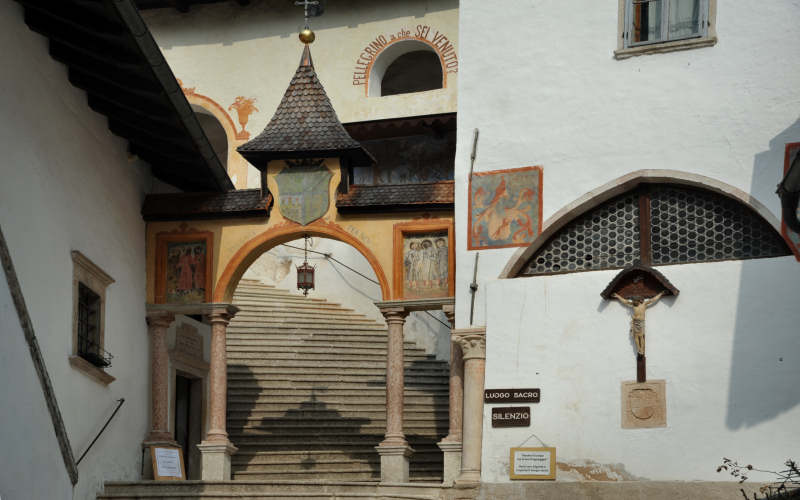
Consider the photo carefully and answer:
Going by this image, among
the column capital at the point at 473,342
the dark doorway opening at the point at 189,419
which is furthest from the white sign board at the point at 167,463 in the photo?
the column capital at the point at 473,342

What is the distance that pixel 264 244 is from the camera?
21.1 metres

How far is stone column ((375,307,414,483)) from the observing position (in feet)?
65.2

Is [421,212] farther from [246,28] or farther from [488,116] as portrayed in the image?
[246,28]

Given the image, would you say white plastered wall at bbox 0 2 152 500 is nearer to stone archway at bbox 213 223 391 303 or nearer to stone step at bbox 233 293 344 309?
stone archway at bbox 213 223 391 303

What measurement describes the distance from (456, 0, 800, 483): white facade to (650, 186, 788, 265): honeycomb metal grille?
30 cm

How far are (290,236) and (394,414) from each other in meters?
2.82

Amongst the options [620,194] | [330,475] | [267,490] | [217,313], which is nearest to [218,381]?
[217,313]

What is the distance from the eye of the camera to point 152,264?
841 inches

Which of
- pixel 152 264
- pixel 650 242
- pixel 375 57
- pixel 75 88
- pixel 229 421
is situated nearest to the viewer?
pixel 650 242

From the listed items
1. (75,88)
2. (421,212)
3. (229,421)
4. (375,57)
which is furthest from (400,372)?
(375,57)

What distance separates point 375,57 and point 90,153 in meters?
10.1

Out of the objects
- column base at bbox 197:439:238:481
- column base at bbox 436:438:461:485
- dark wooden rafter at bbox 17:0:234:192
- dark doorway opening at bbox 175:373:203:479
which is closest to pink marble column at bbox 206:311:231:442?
column base at bbox 197:439:238:481

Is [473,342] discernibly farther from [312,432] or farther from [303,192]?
[312,432]

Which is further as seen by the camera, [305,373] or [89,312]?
[305,373]
